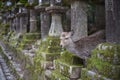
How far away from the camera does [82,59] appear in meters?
4.62

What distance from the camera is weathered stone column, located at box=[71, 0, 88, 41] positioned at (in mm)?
5371

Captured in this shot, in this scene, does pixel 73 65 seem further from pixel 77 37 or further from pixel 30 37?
pixel 30 37

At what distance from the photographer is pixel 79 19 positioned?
17.7 feet

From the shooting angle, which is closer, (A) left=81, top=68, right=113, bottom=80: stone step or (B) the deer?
(A) left=81, top=68, right=113, bottom=80: stone step

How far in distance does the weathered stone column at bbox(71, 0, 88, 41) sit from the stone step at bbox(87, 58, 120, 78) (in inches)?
70.1

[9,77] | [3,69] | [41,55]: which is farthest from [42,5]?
[3,69]

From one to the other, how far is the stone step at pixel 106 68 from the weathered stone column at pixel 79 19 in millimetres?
1780

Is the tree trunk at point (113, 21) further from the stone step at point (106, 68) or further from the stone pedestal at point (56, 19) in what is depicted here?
the stone pedestal at point (56, 19)

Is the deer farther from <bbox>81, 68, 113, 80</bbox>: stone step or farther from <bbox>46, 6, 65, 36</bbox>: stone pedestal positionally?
<bbox>46, 6, 65, 36</bbox>: stone pedestal

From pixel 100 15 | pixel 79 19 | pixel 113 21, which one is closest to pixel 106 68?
pixel 113 21

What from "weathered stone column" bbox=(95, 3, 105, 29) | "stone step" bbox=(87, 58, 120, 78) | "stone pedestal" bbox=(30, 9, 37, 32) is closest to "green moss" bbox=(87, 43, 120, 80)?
"stone step" bbox=(87, 58, 120, 78)

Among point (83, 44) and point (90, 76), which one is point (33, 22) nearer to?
→ point (83, 44)

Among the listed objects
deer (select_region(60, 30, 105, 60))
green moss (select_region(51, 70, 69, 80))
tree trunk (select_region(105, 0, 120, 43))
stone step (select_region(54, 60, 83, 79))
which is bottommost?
green moss (select_region(51, 70, 69, 80))

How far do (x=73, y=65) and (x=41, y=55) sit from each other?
213cm
